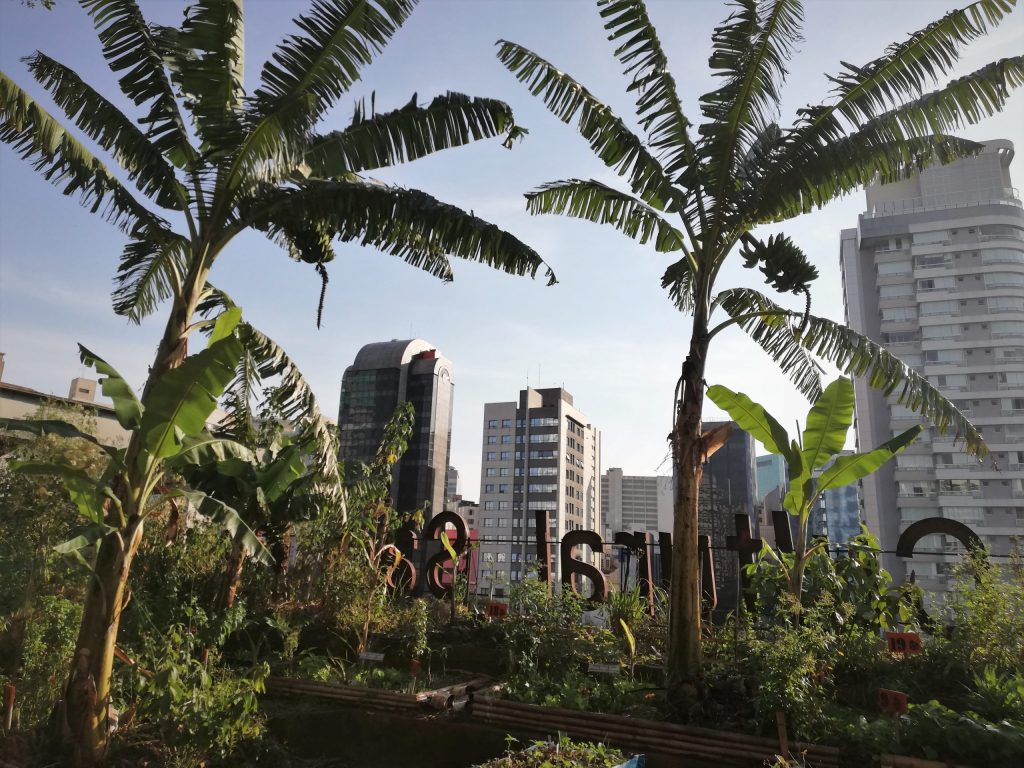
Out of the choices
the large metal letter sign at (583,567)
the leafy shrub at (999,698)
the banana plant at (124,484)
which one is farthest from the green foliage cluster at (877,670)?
the banana plant at (124,484)

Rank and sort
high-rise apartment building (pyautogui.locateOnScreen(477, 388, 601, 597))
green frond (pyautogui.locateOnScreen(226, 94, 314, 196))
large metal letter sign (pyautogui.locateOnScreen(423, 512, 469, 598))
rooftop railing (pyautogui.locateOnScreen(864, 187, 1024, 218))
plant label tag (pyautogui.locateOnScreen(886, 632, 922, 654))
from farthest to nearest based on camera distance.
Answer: high-rise apartment building (pyautogui.locateOnScreen(477, 388, 601, 597)), rooftop railing (pyautogui.locateOnScreen(864, 187, 1024, 218)), large metal letter sign (pyautogui.locateOnScreen(423, 512, 469, 598)), plant label tag (pyautogui.locateOnScreen(886, 632, 922, 654)), green frond (pyautogui.locateOnScreen(226, 94, 314, 196))

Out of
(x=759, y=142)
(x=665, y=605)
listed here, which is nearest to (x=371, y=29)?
(x=759, y=142)

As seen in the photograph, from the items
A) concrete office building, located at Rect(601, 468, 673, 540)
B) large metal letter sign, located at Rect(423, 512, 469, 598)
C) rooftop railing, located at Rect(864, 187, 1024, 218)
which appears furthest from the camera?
concrete office building, located at Rect(601, 468, 673, 540)

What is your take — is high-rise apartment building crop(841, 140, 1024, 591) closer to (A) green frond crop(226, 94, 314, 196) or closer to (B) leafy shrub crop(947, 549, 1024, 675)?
(B) leafy shrub crop(947, 549, 1024, 675)

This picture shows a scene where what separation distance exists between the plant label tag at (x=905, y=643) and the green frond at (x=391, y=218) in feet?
15.3

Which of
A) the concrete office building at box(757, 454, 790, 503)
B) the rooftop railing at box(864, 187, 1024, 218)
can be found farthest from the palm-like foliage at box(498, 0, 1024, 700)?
the concrete office building at box(757, 454, 790, 503)

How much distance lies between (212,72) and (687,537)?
5.65 m

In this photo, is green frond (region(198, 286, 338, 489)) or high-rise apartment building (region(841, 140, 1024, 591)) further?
high-rise apartment building (region(841, 140, 1024, 591))

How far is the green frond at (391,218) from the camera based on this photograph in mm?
6066

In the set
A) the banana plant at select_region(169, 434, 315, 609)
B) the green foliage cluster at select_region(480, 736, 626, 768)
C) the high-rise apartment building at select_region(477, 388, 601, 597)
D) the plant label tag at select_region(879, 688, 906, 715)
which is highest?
the high-rise apartment building at select_region(477, 388, 601, 597)

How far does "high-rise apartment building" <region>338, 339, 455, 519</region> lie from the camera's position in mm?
78438

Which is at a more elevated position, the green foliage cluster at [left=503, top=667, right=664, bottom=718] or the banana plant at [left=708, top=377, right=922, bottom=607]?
the banana plant at [left=708, top=377, right=922, bottom=607]

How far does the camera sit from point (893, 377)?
6355 mm

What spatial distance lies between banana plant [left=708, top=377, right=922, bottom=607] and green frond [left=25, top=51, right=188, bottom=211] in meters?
5.78
